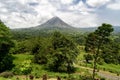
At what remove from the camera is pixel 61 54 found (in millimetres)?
63281

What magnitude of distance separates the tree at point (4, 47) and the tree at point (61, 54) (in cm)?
1047

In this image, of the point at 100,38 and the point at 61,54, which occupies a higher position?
the point at 100,38

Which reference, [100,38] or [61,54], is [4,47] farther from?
[100,38]

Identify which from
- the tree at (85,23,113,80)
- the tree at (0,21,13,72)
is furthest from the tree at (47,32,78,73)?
the tree at (85,23,113,80)

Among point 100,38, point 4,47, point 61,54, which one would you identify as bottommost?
point 61,54

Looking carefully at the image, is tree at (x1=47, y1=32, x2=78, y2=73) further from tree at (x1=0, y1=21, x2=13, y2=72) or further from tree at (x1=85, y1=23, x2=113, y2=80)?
tree at (x1=85, y1=23, x2=113, y2=80)

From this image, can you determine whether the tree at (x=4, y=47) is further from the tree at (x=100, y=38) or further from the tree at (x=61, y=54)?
the tree at (x=100, y=38)

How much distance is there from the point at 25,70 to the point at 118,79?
2776 cm

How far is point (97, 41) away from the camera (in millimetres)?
49594

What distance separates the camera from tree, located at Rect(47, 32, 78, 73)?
2512 inches

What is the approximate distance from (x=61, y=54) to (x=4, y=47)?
14.8 metres

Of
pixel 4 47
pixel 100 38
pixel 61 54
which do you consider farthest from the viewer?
pixel 4 47

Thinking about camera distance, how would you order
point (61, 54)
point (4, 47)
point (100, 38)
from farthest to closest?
point (4, 47), point (61, 54), point (100, 38)

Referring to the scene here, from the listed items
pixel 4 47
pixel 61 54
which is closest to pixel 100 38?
pixel 61 54
